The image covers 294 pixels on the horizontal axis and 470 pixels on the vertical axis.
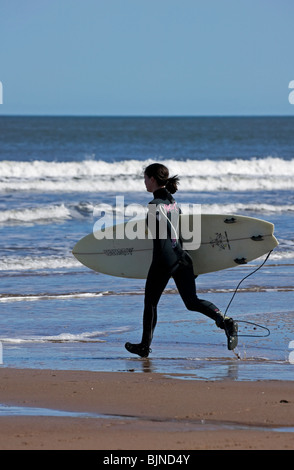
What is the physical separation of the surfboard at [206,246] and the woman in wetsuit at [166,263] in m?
0.77

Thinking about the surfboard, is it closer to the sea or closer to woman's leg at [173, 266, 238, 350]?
the sea

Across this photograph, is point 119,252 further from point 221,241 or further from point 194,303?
point 194,303

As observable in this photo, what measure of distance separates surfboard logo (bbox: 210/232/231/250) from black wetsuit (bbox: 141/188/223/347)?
868 mm

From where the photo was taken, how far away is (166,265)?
231 inches

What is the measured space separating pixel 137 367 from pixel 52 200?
1370 centimetres

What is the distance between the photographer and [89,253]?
7473mm

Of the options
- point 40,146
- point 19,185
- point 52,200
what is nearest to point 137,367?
point 52,200

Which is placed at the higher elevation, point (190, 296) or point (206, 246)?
point (206, 246)

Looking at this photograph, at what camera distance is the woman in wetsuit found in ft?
18.9

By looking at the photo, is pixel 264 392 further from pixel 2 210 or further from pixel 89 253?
pixel 2 210

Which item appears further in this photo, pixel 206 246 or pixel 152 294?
pixel 206 246

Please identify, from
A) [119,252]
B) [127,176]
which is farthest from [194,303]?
[127,176]

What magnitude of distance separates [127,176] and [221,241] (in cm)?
1869

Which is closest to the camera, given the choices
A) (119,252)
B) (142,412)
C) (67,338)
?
(142,412)
